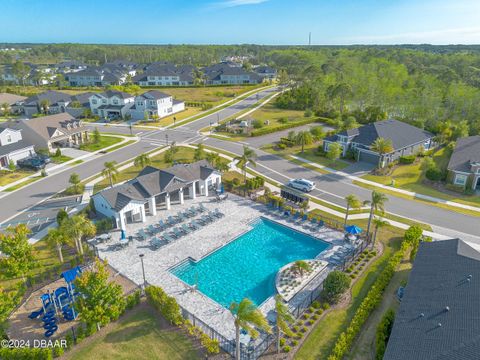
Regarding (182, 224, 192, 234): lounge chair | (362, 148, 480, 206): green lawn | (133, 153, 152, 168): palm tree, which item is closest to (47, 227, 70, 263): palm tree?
(182, 224, 192, 234): lounge chair

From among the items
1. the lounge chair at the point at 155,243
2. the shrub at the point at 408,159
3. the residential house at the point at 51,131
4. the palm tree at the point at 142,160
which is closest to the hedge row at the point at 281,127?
the palm tree at the point at 142,160

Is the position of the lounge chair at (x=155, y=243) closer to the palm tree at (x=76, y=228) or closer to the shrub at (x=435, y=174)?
the palm tree at (x=76, y=228)

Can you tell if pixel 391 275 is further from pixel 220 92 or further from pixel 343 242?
pixel 220 92

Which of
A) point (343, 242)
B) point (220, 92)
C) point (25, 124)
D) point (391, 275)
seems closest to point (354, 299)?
point (391, 275)

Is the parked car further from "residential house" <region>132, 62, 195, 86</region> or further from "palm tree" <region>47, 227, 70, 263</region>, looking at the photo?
"residential house" <region>132, 62, 195, 86</region>

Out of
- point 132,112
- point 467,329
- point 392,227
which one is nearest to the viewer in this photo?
point 467,329

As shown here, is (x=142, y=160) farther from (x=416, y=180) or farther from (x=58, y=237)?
(x=416, y=180)

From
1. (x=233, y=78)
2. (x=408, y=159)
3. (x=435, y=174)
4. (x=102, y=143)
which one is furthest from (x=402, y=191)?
(x=233, y=78)
